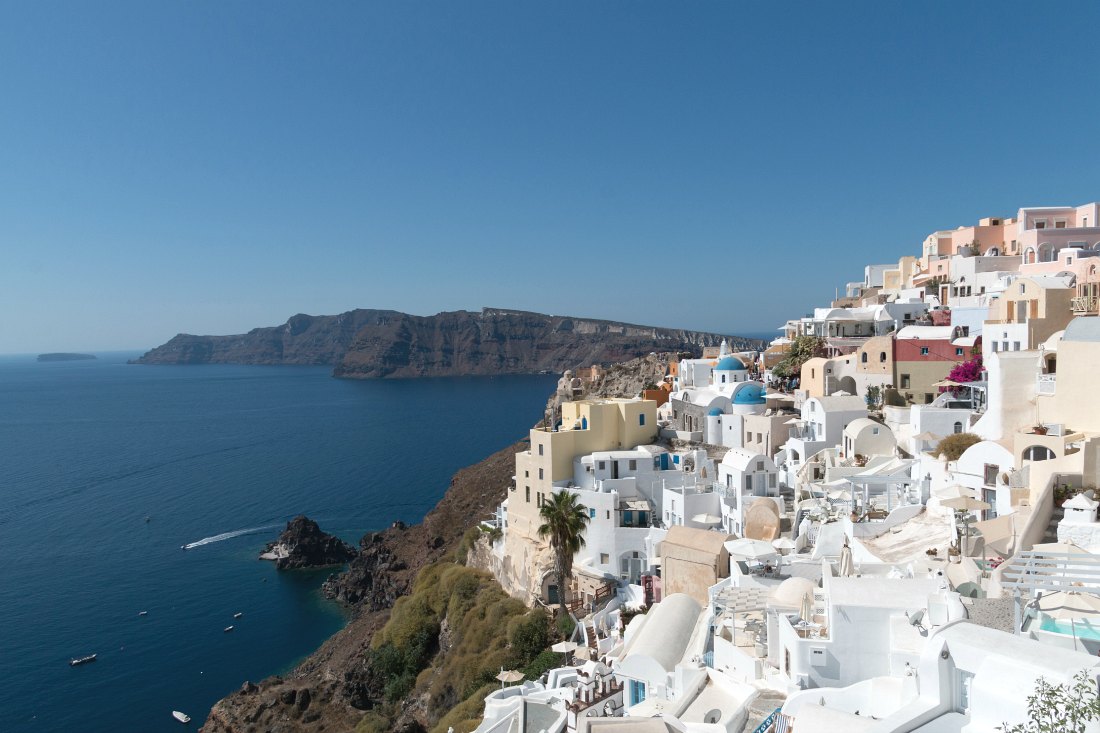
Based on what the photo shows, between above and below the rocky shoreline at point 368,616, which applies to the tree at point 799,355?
above

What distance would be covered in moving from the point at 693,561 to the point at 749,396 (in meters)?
16.3

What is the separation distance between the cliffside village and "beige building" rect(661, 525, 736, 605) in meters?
0.07

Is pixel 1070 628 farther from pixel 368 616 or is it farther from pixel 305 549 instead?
pixel 305 549

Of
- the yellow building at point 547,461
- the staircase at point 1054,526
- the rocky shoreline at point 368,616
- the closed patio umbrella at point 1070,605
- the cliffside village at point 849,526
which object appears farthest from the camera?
the rocky shoreline at point 368,616

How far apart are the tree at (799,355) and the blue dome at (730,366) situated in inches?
97.2

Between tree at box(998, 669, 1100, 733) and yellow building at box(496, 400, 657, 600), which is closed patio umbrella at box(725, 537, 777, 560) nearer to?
yellow building at box(496, 400, 657, 600)

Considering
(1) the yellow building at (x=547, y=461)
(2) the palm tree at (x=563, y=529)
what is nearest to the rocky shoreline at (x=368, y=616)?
(1) the yellow building at (x=547, y=461)

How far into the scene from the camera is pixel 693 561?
85.0ft

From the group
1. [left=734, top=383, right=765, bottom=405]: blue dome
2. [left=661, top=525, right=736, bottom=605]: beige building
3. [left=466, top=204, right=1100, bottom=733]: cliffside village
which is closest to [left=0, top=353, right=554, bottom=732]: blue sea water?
[left=466, top=204, right=1100, bottom=733]: cliffside village

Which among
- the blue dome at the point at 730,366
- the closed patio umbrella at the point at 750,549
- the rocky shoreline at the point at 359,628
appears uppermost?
the blue dome at the point at 730,366

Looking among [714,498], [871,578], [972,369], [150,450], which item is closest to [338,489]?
[150,450]

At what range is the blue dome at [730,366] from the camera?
45812 mm

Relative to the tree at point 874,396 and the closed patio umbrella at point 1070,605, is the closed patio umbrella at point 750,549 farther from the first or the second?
the tree at point 874,396

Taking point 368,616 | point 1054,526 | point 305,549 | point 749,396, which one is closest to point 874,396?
point 749,396
